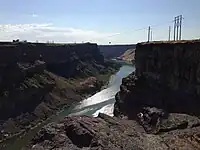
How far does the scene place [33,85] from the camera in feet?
298

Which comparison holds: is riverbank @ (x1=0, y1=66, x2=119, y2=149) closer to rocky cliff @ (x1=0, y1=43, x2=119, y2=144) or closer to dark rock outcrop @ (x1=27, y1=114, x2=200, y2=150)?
rocky cliff @ (x1=0, y1=43, x2=119, y2=144)

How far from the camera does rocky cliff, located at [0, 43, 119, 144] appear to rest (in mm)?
76188

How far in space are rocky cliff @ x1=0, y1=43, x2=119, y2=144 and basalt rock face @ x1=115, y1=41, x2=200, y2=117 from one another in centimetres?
2104

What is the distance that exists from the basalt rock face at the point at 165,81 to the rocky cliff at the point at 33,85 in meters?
21.0

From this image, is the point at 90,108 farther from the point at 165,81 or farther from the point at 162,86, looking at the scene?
the point at 165,81

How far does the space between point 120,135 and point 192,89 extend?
37.4 metres

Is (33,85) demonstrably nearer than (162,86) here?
No

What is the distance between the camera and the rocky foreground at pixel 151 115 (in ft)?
88.8

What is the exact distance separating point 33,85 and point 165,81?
36.6 m

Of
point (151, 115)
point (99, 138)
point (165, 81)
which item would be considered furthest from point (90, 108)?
point (99, 138)

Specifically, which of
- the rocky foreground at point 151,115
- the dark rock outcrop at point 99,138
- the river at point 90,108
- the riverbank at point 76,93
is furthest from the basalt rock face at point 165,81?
the dark rock outcrop at point 99,138

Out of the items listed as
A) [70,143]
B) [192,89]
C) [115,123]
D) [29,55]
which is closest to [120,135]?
[115,123]

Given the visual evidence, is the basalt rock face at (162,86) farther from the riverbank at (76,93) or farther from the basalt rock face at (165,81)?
the riverbank at (76,93)

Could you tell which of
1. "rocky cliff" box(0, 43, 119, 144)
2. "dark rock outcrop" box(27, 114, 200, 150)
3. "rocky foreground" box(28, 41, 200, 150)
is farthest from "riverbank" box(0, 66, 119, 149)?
"dark rock outcrop" box(27, 114, 200, 150)
